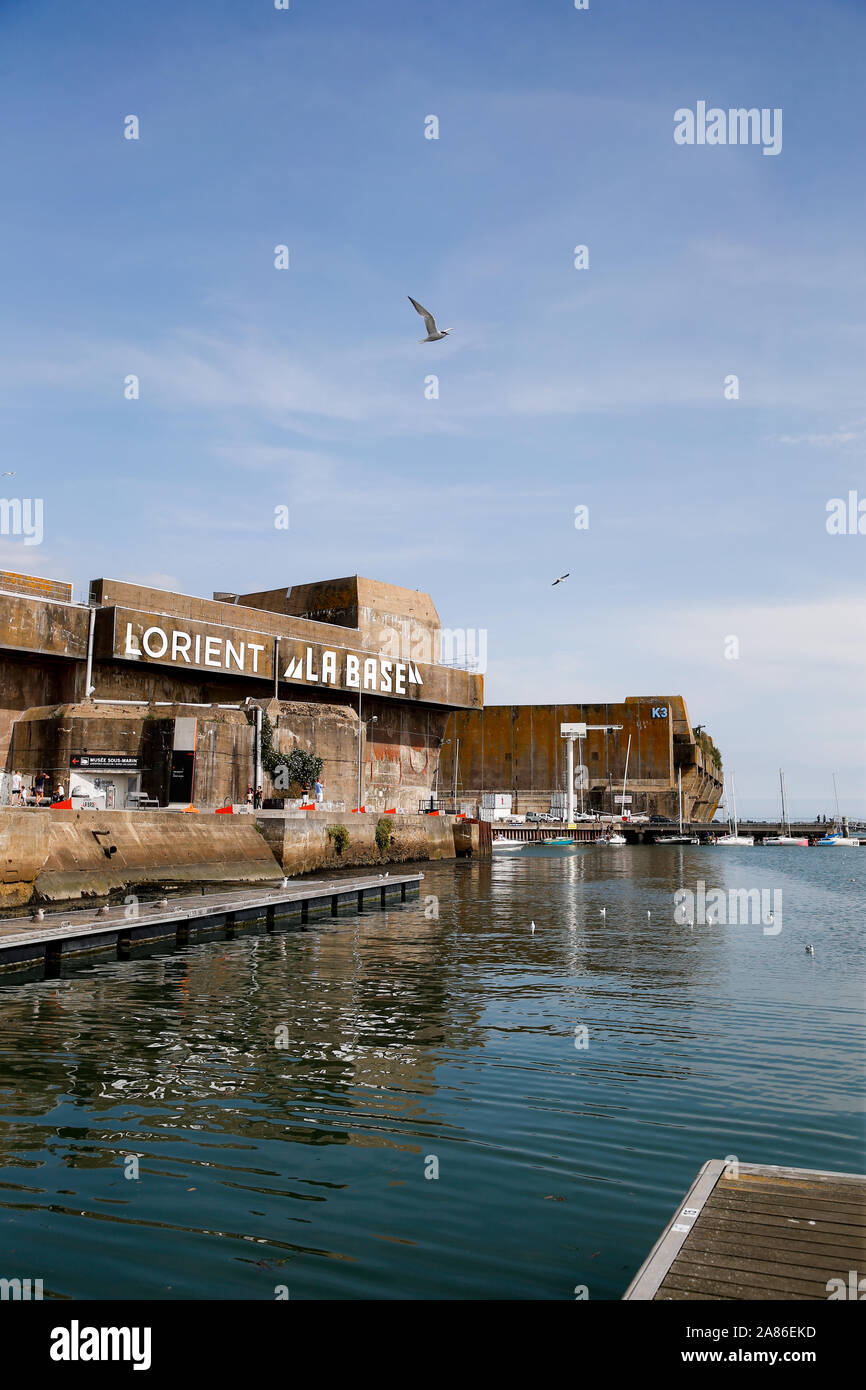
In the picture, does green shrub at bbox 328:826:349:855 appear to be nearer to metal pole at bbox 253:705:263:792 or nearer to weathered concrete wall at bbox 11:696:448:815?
metal pole at bbox 253:705:263:792

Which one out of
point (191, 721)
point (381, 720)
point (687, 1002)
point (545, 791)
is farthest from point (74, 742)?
point (545, 791)

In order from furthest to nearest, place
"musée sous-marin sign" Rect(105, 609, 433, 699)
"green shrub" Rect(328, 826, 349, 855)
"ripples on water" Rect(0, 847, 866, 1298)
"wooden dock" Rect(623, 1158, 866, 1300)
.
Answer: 1. "musée sous-marin sign" Rect(105, 609, 433, 699)
2. "green shrub" Rect(328, 826, 349, 855)
3. "ripples on water" Rect(0, 847, 866, 1298)
4. "wooden dock" Rect(623, 1158, 866, 1300)

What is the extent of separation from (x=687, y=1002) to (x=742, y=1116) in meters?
8.41

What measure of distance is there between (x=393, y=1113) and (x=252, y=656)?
59140 millimetres

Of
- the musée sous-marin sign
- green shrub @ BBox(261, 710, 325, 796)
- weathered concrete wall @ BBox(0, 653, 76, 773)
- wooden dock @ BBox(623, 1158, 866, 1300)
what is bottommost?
wooden dock @ BBox(623, 1158, 866, 1300)

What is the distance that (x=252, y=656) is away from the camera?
2746 inches

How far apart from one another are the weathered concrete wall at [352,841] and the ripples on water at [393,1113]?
68.0ft

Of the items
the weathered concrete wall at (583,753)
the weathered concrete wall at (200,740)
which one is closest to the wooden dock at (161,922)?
the weathered concrete wall at (200,740)

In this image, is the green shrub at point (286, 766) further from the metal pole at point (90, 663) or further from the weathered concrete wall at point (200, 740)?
the metal pole at point (90, 663)

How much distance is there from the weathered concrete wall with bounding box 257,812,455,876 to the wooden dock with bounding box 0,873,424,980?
6244mm

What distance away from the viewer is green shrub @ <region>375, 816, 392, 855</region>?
60.7 metres

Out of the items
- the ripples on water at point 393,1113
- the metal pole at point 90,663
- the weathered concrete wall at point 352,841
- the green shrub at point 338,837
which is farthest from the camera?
the metal pole at point 90,663

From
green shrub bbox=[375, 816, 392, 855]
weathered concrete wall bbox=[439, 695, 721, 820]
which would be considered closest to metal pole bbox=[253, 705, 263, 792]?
green shrub bbox=[375, 816, 392, 855]

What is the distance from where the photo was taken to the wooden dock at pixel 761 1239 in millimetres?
6695
